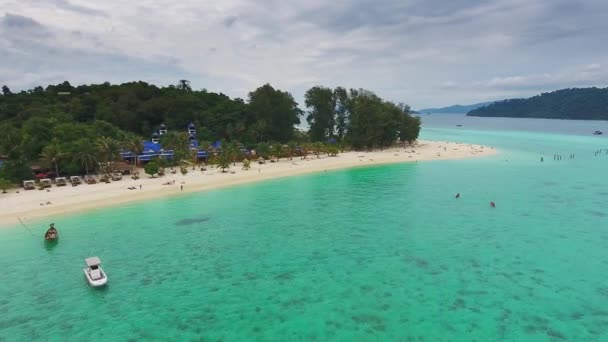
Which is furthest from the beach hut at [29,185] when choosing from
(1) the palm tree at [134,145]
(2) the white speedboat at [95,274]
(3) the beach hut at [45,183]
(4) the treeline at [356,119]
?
(4) the treeline at [356,119]

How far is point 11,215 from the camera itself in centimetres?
3547

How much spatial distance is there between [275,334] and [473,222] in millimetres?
25255

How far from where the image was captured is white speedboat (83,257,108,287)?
22.2 meters

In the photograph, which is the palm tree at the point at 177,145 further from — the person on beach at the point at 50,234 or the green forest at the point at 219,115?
the person on beach at the point at 50,234

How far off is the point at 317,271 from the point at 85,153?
4131 centimetres

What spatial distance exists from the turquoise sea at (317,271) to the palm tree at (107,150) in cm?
1563

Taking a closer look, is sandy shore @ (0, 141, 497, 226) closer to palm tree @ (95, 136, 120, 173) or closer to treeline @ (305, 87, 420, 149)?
palm tree @ (95, 136, 120, 173)

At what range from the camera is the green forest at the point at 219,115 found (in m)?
77.2

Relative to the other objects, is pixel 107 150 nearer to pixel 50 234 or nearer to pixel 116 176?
pixel 116 176

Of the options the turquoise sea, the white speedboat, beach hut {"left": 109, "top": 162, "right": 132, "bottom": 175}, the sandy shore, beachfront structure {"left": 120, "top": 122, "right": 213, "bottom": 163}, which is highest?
beachfront structure {"left": 120, "top": 122, "right": 213, "bottom": 163}

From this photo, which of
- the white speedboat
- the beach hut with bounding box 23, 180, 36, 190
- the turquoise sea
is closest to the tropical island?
the beach hut with bounding box 23, 180, 36, 190

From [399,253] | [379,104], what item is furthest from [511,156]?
[399,253]

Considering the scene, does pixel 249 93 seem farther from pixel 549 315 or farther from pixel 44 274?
pixel 549 315

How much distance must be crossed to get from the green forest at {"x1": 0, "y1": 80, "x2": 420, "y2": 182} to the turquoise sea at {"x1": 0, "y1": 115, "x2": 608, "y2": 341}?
105ft
